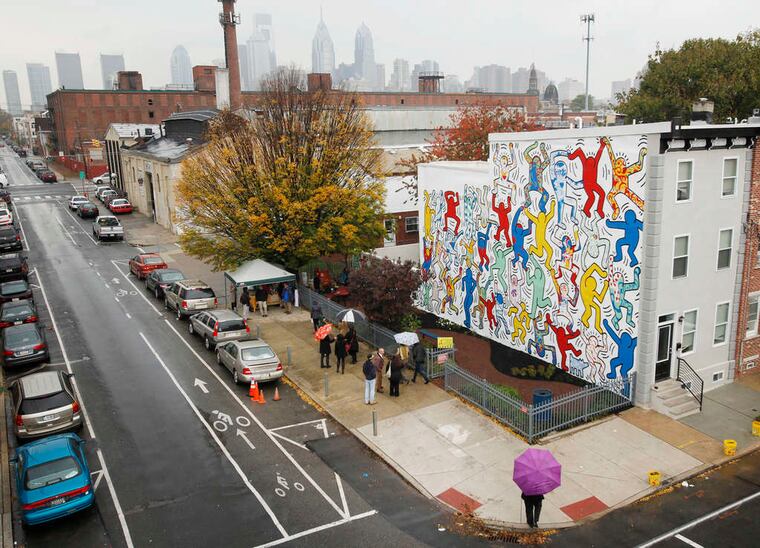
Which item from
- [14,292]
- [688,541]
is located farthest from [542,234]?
[14,292]

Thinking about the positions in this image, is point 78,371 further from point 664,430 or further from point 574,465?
point 664,430

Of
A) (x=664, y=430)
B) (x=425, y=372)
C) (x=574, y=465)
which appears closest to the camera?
(x=574, y=465)

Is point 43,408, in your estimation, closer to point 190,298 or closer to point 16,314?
point 16,314

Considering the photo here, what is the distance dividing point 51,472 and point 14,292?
68.1ft

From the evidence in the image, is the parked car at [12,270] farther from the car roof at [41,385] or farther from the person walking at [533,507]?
the person walking at [533,507]

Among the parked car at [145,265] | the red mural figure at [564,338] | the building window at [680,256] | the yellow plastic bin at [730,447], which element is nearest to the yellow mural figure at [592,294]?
the red mural figure at [564,338]

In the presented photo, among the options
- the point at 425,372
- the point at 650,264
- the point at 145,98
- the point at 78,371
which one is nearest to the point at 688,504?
the point at 650,264

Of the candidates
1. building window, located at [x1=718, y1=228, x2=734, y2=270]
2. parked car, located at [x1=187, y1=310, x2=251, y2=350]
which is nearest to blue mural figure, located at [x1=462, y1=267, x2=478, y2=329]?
building window, located at [x1=718, y1=228, x2=734, y2=270]

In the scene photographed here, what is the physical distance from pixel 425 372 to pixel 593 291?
645 cm

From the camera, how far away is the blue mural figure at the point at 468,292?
2720 centimetres

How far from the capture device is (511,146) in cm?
2383

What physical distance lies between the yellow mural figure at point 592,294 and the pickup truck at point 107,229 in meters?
40.9

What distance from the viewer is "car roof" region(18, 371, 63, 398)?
725 inches

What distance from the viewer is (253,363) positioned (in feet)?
→ 72.2
